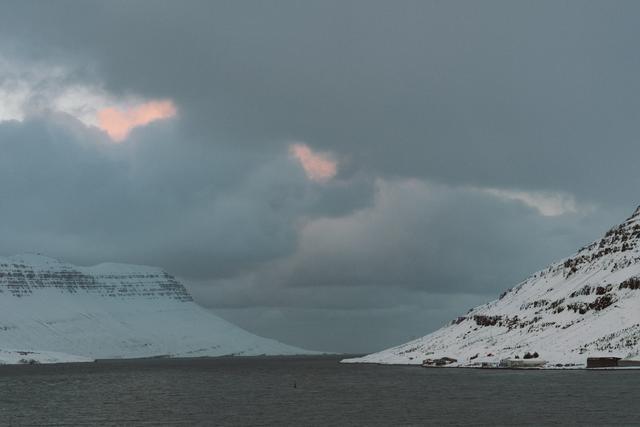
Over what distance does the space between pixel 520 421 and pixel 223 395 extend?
8180 cm

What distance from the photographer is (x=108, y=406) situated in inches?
5595

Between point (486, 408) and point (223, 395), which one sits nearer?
point (486, 408)

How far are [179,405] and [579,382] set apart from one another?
70654 mm

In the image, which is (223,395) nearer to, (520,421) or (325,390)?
(325,390)

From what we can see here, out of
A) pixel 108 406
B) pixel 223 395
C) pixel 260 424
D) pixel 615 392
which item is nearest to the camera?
pixel 260 424

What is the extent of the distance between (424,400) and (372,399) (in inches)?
418

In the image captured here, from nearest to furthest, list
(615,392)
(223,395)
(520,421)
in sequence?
(520,421)
(615,392)
(223,395)

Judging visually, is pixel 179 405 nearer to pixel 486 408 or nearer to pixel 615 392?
pixel 486 408

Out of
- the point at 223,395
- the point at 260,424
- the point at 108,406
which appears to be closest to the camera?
the point at 260,424

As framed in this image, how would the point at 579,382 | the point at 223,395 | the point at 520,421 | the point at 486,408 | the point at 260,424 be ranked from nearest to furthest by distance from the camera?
the point at 520,421
the point at 260,424
the point at 486,408
the point at 579,382
the point at 223,395

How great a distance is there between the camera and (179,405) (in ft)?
470

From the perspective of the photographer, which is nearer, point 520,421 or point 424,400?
point 520,421

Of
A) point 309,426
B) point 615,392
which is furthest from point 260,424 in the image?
point 615,392

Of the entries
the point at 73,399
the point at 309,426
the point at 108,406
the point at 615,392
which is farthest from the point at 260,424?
the point at 73,399
